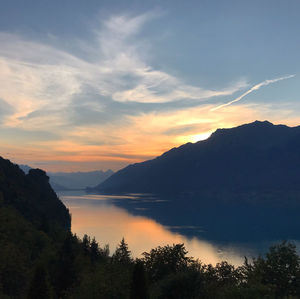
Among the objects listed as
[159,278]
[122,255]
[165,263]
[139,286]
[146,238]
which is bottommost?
[146,238]

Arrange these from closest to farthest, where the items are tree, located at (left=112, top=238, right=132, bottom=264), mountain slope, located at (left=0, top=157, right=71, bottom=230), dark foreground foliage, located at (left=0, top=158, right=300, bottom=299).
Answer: dark foreground foliage, located at (left=0, top=158, right=300, bottom=299) → tree, located at (left=112, top=238, right=132, bottom=264) → mountain slope, located at (left=0, top=157, right=71, bottom=230)

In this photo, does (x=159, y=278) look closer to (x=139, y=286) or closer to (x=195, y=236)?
(x=139, y=286)

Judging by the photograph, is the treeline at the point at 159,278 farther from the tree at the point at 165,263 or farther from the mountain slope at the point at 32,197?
the mountain slope at the point at 32,197

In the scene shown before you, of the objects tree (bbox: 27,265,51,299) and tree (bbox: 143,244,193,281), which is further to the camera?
tree (bbox: 143,244,193,281)

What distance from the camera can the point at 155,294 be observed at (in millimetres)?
30469

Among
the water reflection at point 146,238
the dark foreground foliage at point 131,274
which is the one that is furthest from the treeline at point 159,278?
the water reflection at point 146,238

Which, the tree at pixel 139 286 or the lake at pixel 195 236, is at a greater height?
the tree at pixel 139 286

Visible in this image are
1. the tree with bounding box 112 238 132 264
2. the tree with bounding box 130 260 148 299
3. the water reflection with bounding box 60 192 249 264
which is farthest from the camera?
the water reflection with bounding box 60 192 249 264

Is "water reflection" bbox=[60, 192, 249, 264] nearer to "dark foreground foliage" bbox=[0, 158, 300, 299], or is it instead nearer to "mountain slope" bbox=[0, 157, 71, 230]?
"mountain slope" bbox=[0, 157, 71, 230]

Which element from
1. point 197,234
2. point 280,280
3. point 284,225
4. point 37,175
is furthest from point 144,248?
point 284,225

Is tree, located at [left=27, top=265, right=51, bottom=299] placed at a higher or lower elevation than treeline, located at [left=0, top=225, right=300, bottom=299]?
higher

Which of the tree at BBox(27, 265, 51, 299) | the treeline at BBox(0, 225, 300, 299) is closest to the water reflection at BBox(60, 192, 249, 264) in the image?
the treeline at BBox(0, 225, 300, 299)

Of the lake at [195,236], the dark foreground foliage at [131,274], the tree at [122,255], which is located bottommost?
the lake at [195,236]

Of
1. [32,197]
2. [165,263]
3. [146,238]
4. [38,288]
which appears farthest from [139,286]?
[146,238]
